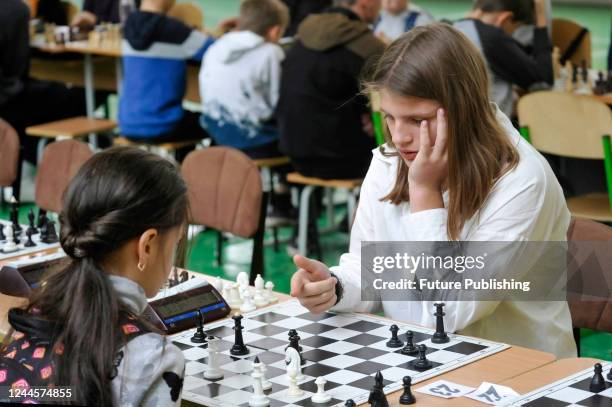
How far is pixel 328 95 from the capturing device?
607 centimetres

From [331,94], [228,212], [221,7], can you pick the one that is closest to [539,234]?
[228,212]

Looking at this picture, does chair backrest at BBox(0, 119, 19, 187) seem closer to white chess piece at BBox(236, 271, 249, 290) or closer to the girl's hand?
white chess piece at BBox(236, 271, 249, 290)

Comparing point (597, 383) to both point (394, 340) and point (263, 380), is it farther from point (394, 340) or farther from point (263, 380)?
point (263, 380)

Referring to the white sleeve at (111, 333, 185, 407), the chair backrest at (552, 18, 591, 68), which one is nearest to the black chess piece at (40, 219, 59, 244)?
the white sleeve at (111, 333, 185, 407)

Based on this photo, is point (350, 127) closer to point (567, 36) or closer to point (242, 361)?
point (567, 36)

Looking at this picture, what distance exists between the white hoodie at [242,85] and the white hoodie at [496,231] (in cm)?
335

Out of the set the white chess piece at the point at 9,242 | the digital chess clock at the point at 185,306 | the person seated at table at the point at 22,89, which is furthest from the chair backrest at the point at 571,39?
the digital chess clock at the point at 185,306

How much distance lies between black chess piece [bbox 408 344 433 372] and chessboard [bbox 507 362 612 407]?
10.7 inches

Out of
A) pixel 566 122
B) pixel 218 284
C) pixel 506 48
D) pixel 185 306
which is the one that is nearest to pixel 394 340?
pixel 185 306

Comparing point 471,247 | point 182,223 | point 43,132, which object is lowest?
point 43,132

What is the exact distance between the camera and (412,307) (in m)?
3.04

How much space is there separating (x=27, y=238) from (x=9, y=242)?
0.07 metres

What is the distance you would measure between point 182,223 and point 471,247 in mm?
903

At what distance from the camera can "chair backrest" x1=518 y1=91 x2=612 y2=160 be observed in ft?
17.0
